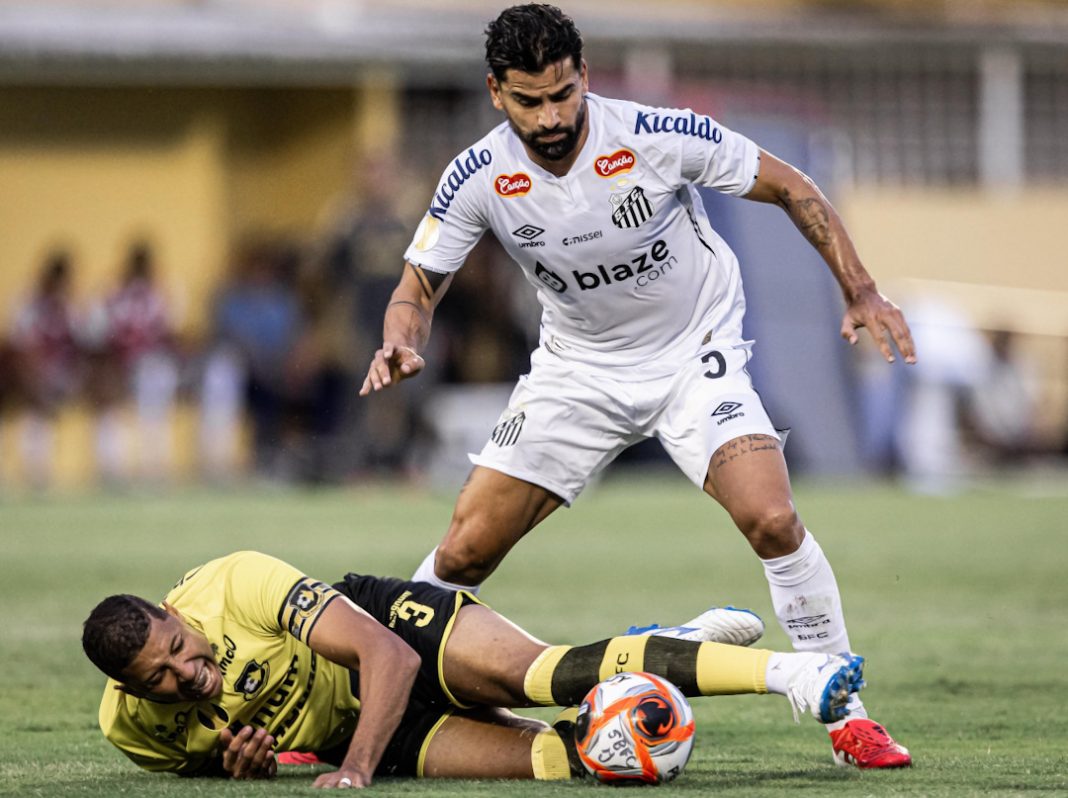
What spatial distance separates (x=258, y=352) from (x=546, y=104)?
1536 centimetres

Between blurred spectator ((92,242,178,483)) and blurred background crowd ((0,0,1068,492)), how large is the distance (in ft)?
0.14

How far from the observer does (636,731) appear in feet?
19.7

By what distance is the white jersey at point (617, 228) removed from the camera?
23.7 ft

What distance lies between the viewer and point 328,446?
72.6ft

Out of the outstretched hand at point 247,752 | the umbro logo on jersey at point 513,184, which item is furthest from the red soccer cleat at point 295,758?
the umbro logo on jersey at point 513,184

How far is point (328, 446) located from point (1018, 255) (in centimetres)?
1197

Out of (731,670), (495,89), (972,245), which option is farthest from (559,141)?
(972,245)

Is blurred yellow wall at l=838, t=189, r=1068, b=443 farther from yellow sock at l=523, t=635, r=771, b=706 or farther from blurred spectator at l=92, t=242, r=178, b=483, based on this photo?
yellow sock at l=523, t=635, r=771, b=706

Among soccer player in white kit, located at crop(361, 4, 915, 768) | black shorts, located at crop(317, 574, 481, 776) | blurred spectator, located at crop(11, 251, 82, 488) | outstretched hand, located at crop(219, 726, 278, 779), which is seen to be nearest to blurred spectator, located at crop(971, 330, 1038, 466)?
blurred spectator, located at crop(11, 251, 82, 488)

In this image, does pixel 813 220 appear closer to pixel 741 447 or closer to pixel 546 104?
pixel 741 447

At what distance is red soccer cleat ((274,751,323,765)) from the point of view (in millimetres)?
6977

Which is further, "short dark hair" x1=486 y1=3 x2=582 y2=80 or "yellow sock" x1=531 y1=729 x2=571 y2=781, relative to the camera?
"short dark hair" x1=486 y1=3 x2=582 y2=80

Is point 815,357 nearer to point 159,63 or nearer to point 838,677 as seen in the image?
point 159,63

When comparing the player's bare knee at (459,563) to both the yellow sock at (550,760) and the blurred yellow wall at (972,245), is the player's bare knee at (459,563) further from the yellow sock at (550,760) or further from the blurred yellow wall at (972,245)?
the blurred yellow wall at (972,245)
